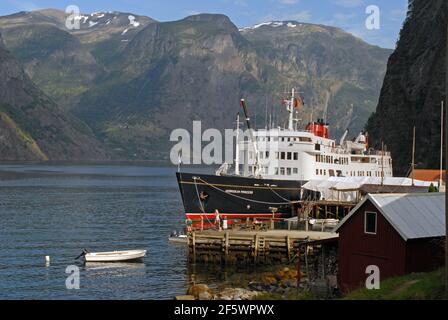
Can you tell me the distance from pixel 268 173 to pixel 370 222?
40.9 m

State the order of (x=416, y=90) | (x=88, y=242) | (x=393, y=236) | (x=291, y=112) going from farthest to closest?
(x=416, y=90)
(x=291, y=112)
(x=88, y=242)
(x=393, y=236)

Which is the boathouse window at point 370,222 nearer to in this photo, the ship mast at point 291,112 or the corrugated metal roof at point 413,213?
the corrugated metal roof at point 413,213

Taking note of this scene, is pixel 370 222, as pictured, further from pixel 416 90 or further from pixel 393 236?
pixel 416 90

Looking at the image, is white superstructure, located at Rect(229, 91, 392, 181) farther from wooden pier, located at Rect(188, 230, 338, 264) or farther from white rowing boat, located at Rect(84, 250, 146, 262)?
white rowing boat, located at Rect(84, 250, 146, 262)

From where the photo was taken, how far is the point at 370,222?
34625mm

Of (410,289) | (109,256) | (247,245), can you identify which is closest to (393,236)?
(410,289)

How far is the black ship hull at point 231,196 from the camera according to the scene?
69.1 metres

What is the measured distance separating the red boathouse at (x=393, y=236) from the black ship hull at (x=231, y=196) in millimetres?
34094

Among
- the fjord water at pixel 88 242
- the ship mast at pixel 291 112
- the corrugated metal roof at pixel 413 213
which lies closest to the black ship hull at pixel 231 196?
the fjord water at pixel 88 242

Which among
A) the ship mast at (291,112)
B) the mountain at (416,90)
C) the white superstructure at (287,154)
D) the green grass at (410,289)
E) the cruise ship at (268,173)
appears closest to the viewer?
the green grass at (410,289)

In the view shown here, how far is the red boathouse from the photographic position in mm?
33312
